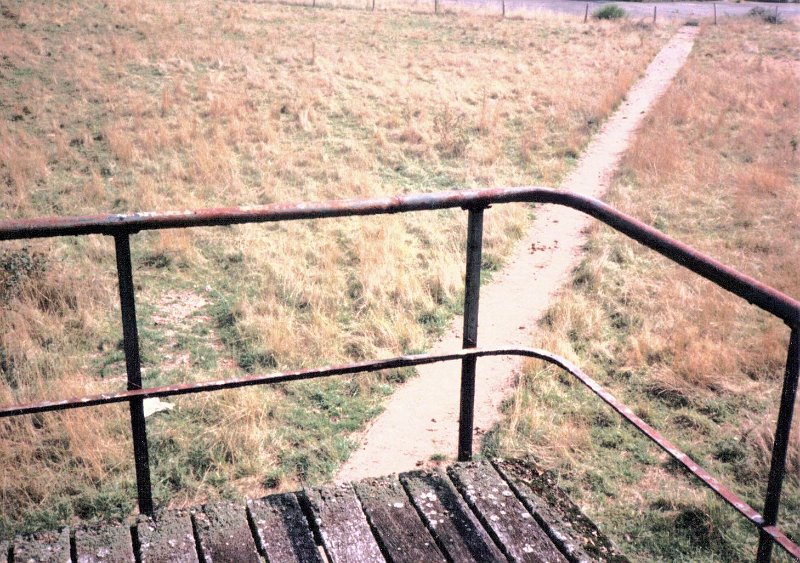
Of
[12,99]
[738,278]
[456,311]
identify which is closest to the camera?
[738,278]

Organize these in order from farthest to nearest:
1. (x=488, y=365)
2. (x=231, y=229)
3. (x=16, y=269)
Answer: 1. (x=231, y=229)
2. (x=16, y=269)
3. (x=488, y=365)

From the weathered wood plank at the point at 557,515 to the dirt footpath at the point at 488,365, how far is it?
72.8 inches

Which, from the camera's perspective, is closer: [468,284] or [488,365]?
[468,284]

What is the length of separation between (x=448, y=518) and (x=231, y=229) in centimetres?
662

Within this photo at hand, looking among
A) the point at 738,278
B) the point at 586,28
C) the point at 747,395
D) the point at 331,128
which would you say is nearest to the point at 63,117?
the point at 331,128

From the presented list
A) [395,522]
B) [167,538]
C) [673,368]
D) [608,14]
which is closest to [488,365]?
[673,368]

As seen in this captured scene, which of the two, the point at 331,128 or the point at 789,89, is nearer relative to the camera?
the point at 331,128

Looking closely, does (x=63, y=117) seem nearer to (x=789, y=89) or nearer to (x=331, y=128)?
(x=331, y=128)

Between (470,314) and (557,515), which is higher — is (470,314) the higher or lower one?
the higher one

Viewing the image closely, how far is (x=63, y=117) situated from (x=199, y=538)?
41.8 feet

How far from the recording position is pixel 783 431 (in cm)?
191

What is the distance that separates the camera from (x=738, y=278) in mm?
1968

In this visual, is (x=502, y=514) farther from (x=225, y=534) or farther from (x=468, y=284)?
(x=225, y=534)

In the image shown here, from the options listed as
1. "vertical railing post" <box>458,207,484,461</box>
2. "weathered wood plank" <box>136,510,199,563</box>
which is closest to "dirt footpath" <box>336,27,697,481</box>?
"vertical railing post" <box>458,207,484,461</box>
